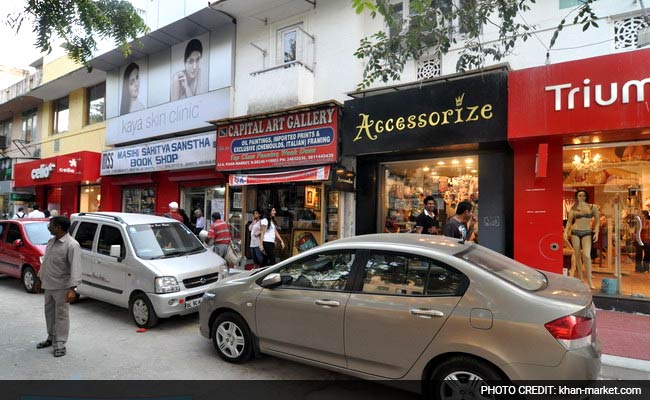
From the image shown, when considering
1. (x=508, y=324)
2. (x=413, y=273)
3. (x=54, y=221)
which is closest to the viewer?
(x=508, y=324)

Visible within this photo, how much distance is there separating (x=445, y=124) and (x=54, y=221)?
695cm

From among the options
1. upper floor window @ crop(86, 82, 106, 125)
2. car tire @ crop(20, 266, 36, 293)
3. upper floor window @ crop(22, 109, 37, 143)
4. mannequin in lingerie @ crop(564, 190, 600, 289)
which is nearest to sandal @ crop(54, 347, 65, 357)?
car tire @ crop(20, 266, 36, 293)

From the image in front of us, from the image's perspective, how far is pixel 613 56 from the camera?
6609mm

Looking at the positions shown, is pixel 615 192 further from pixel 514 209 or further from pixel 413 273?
pixel 413 273

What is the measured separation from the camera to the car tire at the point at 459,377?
3.27 metres

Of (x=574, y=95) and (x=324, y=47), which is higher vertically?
(x=324, y=47)

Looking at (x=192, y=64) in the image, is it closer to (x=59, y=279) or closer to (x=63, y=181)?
(x=63, y=181)

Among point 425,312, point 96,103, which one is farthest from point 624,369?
point 96,103

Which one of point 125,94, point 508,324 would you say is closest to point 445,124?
point 508,324

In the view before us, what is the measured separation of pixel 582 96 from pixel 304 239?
281 inches

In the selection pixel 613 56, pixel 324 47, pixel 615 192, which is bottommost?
pixel 615 192

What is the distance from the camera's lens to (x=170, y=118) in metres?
14.1

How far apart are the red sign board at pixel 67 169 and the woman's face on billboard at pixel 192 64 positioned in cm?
574

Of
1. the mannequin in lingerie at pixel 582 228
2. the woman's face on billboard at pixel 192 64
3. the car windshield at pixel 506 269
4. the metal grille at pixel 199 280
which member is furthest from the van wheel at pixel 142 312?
the woman's face on billboard at pixel 192 64
